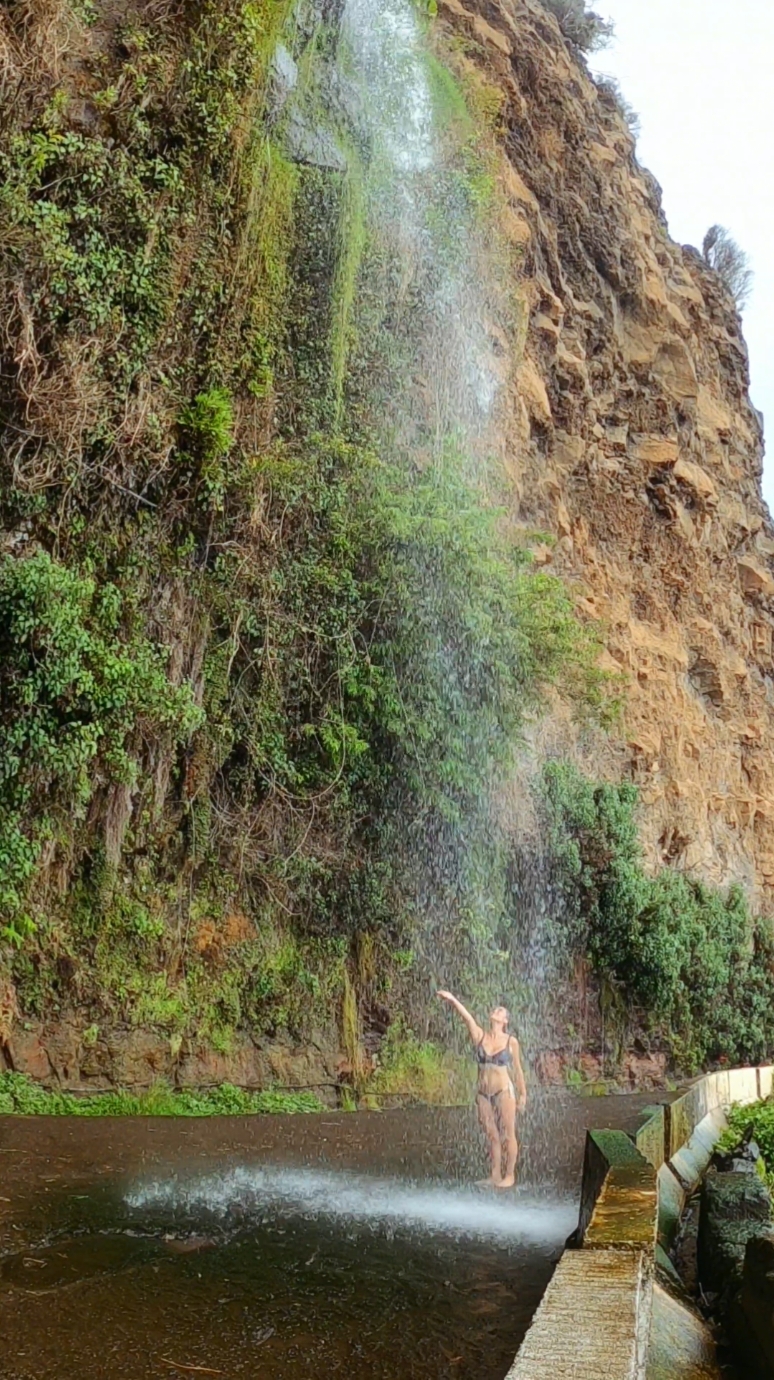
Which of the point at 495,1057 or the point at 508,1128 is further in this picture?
the point at 495,1057

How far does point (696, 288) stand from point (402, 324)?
1550 centimetres

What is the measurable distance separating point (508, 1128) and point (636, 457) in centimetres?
1925

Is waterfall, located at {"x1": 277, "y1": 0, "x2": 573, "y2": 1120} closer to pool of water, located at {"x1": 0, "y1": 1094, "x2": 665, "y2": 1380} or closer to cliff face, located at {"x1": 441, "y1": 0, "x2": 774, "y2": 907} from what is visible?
cliff face, located at {"x1": 441, "y1": 0, "x2": 774, "y2": 907}

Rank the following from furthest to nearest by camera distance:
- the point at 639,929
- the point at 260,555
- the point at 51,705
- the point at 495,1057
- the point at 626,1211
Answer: the point at 639,929 < the point at 260,555 < the point at 51,705 < the point at 495,1057 < the point at 626,1211

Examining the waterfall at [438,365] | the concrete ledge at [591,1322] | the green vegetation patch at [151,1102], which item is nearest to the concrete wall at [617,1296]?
the concrete ledge at [591,1322]

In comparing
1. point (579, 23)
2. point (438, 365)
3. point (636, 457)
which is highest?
point (579, 23)

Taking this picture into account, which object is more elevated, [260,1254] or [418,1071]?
[260,1254]

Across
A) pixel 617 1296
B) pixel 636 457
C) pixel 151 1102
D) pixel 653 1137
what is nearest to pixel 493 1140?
pixel 653 1137

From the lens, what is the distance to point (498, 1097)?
302 inches

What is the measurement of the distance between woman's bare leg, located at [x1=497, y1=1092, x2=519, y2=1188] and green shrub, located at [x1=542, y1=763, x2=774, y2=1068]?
357 inches

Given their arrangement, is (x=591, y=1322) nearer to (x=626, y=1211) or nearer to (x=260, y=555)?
(x=626, y=1211)

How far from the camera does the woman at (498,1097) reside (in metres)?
7.68

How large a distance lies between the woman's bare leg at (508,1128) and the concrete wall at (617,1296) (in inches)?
37.8

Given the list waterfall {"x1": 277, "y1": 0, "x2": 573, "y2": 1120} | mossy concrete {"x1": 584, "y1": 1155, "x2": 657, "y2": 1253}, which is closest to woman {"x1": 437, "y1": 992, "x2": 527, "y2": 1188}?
mossy concrete {"x1": 584, "y1": 1155, "x2": 657, "y2": 1253}
